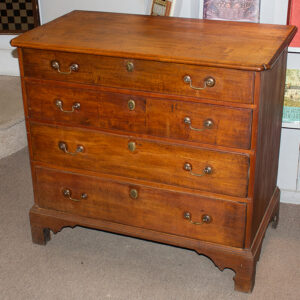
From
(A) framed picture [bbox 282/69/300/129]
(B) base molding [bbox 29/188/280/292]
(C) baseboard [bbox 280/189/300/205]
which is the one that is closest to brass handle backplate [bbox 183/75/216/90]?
(B) base molding [bbox 29/188/280/292]

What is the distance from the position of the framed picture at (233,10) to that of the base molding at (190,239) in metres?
0.85

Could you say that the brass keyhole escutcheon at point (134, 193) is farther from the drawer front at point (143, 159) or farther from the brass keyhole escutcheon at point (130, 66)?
the brass keyhole escutcheon at point (130, 66)

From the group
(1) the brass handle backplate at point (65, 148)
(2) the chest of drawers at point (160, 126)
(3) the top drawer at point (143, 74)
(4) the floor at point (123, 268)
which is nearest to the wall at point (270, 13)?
(4) the floor at point (123, 268)

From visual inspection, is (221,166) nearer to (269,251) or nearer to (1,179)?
(269,251)

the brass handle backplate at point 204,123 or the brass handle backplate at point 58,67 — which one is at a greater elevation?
the brass handle backplate at point 58,67

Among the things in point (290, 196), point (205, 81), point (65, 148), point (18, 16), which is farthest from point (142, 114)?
point (18, 16)

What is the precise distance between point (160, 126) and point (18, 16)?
169 centimetres

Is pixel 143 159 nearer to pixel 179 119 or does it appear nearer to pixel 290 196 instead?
pixel 179 119

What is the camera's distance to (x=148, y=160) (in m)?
2.24

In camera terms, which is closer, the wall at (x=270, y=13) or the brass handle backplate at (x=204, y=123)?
the brass handle backplate at (x=204, y=123)

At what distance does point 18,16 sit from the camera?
3.43m

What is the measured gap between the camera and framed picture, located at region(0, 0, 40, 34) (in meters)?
3.25

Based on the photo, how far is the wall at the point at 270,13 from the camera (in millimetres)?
2592

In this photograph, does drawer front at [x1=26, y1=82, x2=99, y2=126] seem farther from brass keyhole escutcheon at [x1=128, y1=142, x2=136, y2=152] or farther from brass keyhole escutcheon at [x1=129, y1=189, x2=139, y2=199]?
brass keyhole escutcheon at [x1=129, y1=189, x2=139, y2=199]
